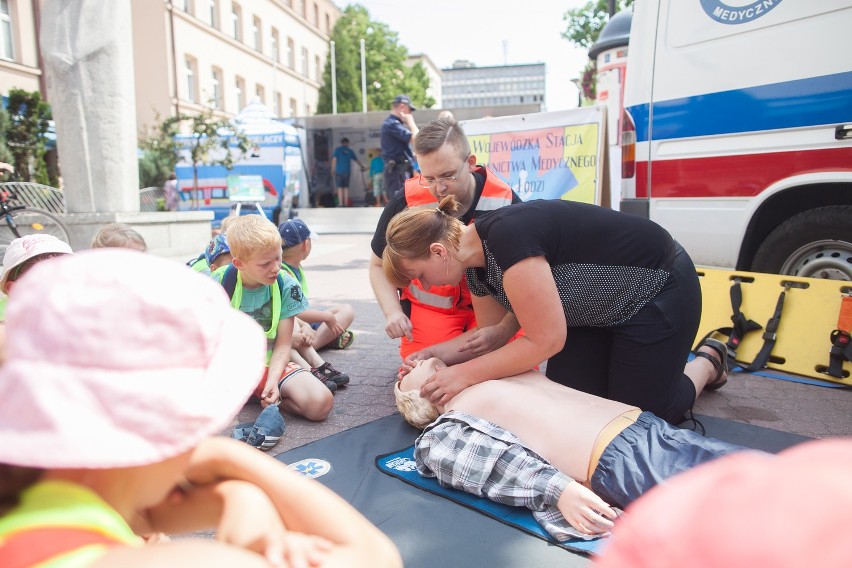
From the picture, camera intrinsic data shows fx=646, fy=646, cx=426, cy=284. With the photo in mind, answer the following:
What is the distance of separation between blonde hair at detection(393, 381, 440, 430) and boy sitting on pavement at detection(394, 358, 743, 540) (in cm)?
26

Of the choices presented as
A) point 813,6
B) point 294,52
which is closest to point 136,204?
point 813,6

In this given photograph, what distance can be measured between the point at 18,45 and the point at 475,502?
20.5 meters

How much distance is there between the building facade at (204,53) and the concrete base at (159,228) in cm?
1006

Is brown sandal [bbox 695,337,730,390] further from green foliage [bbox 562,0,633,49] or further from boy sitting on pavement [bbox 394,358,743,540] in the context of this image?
green foliage [bbox 562,0,633,49]

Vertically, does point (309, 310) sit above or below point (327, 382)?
above

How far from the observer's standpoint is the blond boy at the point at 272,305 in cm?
301

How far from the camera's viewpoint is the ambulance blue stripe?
324 cm

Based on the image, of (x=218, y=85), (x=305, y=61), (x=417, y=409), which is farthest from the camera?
(x=305, y=61)

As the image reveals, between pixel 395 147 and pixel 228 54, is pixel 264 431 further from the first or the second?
pixel 228 54

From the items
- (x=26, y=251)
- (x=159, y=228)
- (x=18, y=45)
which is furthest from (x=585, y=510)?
(x=18, y=45)

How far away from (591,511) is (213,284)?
151 cm

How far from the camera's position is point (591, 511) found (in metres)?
1.94

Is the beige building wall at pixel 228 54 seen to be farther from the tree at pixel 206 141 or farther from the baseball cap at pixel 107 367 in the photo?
the baseball cap at pixel 107 367

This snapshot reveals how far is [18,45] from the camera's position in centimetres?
1770
